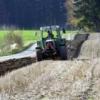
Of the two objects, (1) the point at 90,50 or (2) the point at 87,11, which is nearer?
(1) the point at 90,50

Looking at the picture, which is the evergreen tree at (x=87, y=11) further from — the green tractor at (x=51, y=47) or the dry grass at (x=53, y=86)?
the dry grass at (x=53, y=86)

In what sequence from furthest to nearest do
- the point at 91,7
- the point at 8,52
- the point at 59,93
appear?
the point at 91,7 < the point at 8,52 < the point at 59,93

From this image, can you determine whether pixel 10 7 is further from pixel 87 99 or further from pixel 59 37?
pixel 87 99

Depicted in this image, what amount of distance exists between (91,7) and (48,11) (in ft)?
154

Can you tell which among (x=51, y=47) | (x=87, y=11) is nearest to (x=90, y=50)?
(x=51, y=47)

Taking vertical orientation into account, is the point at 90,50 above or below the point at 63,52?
below

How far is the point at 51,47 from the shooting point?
923 inches

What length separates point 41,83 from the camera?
36.6 feet

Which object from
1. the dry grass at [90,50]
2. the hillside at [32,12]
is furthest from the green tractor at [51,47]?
the hillside at [32,12]

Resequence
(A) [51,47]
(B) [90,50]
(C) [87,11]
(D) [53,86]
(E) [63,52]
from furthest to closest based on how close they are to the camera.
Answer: (C) [87,11] → (B) [90,50] → (E) [63,52] → (A) [51,47] → (D) [53,86]

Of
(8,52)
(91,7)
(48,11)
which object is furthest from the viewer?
(48,11)

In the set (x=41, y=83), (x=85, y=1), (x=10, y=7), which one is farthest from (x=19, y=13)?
(x=41, y=83)

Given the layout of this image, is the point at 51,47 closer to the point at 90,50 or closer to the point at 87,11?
the point at 90,50

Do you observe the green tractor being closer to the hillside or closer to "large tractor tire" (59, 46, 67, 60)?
"large tractor tire" (59, 46, 67, 60)
